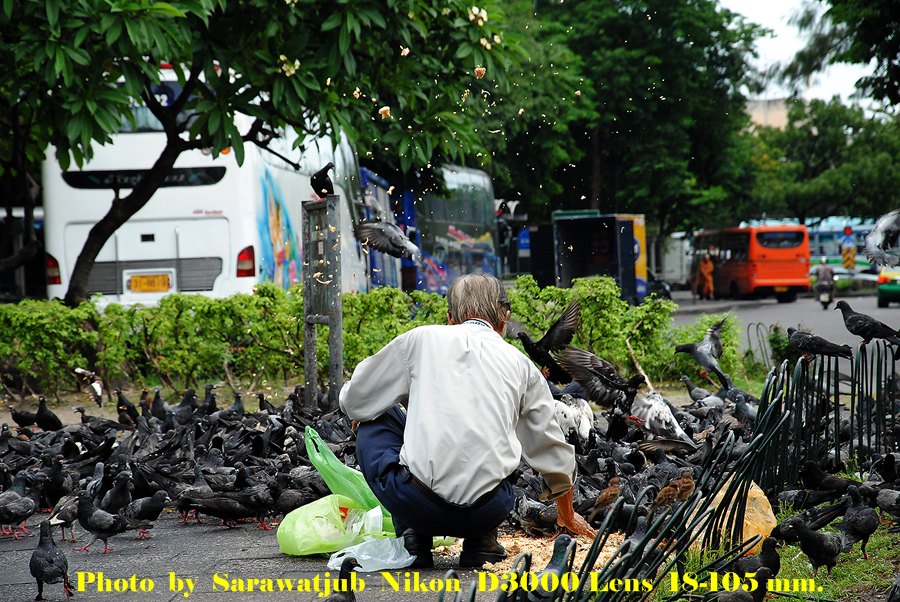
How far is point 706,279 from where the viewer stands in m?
38.1

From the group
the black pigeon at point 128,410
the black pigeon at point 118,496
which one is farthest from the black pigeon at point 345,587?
the black pigeon at point 128,410

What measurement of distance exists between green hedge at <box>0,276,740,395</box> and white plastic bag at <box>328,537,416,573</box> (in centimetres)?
593

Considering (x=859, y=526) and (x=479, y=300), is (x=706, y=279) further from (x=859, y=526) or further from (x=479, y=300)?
(x=479, y=300)

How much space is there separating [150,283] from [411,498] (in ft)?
35.5

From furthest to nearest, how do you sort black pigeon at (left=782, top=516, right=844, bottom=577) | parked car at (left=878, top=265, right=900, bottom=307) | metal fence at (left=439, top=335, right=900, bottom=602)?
1. parked car at (left=878, top=265, right=900, bottom=307)
2. black pigeon at (left=782, top=516, right=844, bottom=577)
3. metal fence at (left=439, top=335, right=900, bottom=602)

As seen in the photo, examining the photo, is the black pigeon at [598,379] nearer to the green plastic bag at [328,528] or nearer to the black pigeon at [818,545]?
the green plastic bag at [328,528]

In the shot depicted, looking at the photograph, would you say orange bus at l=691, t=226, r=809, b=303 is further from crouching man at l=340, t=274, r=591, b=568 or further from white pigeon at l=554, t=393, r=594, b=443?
crouching man at l=340, t=274, r=591, b=568

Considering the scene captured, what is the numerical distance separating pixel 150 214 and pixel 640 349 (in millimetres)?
7196

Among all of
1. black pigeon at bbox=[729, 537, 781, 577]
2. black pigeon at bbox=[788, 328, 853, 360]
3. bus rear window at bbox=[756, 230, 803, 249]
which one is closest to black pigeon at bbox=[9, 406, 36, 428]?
black pigeon at bbox=[788, 328, 853, 360]

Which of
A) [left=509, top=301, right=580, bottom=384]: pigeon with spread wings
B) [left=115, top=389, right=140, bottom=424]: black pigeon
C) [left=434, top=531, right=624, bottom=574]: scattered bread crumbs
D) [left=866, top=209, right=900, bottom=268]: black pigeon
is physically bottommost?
[left=434, top=531, right=624, bottom=574]: scattered bread crumbs

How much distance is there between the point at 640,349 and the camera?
10500mm

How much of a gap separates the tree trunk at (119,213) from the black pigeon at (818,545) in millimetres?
8580

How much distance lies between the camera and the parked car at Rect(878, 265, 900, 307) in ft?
96.9

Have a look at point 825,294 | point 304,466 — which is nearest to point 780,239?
point 825,294
